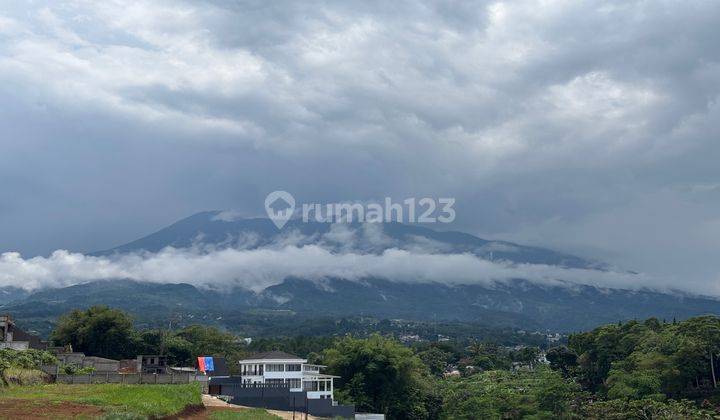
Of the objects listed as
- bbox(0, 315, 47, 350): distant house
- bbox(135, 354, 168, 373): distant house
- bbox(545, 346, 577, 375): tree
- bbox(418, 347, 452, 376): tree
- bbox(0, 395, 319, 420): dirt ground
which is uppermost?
bbox(0, 315, 47, 350): distant house

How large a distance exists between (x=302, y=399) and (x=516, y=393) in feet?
74.2

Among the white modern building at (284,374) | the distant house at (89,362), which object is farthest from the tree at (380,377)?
the distant house at (89,362)

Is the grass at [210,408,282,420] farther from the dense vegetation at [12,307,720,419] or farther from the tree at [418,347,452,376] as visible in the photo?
the tree at [418,347,452,376]

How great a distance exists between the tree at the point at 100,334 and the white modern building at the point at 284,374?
1840cm

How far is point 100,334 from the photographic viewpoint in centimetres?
7688

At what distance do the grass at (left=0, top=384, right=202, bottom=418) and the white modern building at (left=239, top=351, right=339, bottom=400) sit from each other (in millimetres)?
20149

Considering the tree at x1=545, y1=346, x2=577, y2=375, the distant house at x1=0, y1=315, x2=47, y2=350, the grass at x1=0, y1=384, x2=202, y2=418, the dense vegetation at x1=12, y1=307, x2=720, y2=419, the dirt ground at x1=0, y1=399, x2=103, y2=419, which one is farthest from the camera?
the tree at x1=545, y1=346, x2=577, y2=375

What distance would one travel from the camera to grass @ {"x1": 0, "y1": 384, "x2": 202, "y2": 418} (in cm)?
3201

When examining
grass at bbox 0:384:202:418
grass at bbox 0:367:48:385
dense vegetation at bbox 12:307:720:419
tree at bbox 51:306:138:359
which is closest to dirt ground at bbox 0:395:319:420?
grass at bbox 0:384:202:418

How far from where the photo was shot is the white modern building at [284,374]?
206 ft

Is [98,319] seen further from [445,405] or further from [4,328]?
[445,405]

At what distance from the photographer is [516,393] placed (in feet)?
222

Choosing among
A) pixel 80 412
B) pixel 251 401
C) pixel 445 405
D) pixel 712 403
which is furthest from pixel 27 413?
pixel 712 403

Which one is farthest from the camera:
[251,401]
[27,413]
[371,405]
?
[371,405]
